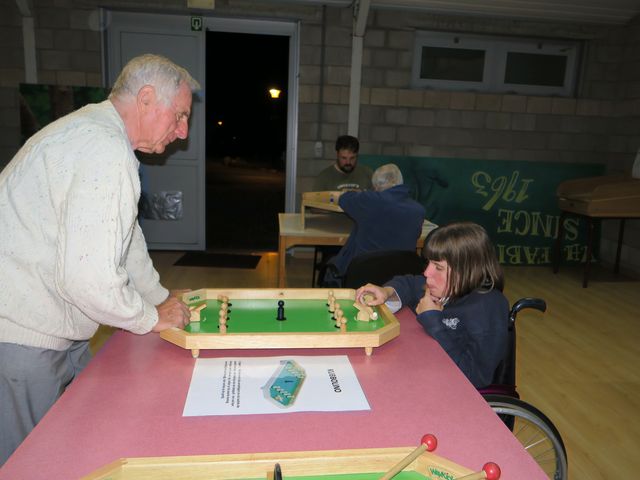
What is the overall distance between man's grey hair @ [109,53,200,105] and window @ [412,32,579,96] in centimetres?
503

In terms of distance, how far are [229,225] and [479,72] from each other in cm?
435

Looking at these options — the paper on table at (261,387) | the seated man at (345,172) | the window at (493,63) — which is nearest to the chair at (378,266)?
the paper on table at (261,387)

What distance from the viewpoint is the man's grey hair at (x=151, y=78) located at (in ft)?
4.34

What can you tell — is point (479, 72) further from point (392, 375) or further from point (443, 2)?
point (392, 375)

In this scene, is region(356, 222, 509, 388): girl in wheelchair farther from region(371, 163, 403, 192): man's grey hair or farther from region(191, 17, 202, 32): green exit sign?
region(191, 17, 202, 32): green exit sign

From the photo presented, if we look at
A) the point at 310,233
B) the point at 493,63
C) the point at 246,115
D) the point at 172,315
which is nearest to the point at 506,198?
the point at 493,63

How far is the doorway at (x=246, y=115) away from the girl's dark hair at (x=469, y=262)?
33.7 feet

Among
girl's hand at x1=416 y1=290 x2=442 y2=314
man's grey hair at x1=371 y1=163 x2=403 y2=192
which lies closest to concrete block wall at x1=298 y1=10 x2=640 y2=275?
man's grey hair at x1=371 y1=163 x2=403 y2=192

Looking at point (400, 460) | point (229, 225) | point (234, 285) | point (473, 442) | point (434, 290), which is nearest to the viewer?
point (400, 460)

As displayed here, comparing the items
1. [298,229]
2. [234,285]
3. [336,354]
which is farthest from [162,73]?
[234,285]

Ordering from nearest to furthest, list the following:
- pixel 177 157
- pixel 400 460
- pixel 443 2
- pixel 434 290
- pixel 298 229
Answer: pixel 400 460
pixel 434 290
pixel 298 229
pixel 443 2
pixel 177 157

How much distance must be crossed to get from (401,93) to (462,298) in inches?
180

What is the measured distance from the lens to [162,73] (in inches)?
52.2

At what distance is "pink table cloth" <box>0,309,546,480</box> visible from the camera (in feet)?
3.14
